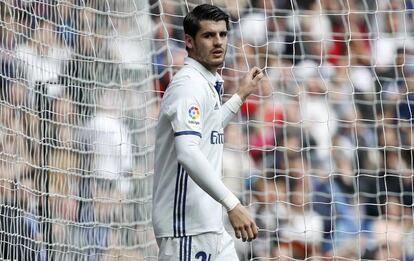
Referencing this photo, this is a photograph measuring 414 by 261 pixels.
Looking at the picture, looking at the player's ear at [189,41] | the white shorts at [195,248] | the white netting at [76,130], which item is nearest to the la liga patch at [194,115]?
the player's ear at [189,41]

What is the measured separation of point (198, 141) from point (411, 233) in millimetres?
2566

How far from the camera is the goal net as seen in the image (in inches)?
195

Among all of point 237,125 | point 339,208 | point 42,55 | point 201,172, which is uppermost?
point 42,55

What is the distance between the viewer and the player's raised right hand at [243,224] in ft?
10.9

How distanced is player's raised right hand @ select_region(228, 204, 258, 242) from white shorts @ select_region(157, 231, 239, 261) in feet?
0.96

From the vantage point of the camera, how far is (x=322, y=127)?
19.0 feet

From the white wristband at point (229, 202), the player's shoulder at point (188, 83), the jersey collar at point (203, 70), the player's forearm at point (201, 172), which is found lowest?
the white wristband at point (229, 202)

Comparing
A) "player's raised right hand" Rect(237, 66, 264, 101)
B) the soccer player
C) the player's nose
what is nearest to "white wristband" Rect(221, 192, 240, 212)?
the soccer player

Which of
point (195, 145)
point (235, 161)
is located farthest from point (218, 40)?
point (235, 161)

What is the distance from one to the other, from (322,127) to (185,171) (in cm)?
229

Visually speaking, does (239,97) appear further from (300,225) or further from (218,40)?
(300,225)

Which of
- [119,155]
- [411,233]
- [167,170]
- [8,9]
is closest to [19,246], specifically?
[119,155]

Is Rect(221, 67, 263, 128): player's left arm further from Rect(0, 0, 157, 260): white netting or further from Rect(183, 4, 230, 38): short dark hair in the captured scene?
Rect(0, 0, 157, 260): white netting

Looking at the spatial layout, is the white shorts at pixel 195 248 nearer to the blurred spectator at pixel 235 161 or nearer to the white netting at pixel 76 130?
the white netting at pixel 76 130
